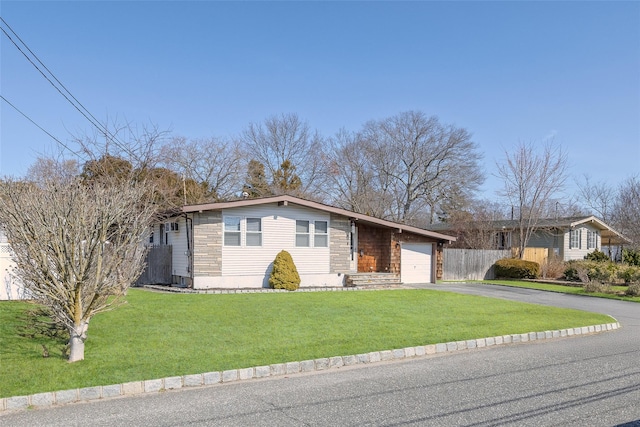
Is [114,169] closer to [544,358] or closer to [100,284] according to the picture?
[100,284]

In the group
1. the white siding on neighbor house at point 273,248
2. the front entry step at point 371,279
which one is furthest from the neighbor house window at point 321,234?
the front entry step at point 371,279

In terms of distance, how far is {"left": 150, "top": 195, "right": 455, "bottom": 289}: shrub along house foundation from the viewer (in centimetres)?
1688

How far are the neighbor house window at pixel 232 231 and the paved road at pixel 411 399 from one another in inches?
419

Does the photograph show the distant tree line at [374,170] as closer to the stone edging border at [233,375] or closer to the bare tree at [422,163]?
the bare tree at [422,163]

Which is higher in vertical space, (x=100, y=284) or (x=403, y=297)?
(x=100, y=284)

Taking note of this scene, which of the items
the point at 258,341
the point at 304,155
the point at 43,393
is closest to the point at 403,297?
the point at 258,341

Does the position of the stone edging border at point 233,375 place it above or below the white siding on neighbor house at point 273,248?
below

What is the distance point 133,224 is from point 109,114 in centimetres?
1576

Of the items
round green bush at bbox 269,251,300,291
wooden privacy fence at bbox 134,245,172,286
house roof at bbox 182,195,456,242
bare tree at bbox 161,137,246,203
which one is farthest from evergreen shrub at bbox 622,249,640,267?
wooden privacy fence at bbox 134,245,172,286

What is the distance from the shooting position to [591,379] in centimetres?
678

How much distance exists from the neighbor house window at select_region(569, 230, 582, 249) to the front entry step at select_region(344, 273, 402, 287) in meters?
18.3

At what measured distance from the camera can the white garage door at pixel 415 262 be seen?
22.5 metres

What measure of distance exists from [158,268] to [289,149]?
70.0ft

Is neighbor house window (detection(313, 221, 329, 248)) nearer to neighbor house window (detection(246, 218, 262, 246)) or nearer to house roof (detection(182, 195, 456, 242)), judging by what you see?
house roof (detection(182, 195, 456, 242))
